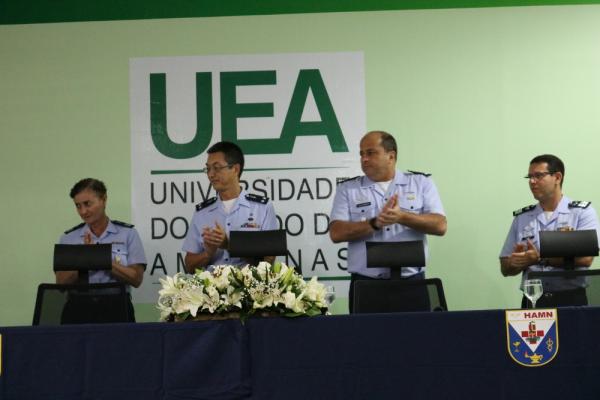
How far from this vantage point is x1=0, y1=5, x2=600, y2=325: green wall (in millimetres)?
5633

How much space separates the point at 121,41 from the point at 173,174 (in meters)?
1.04

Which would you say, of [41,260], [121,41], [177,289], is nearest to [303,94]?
[121,41]

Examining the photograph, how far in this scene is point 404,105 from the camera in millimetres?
5688

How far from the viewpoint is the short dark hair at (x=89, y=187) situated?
5176mm

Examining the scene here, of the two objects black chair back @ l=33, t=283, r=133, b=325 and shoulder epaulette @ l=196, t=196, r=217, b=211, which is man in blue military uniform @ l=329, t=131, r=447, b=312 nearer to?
shoulder epaulette @ l=196, t=196, r=217, b=211

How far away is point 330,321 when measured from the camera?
2.88m

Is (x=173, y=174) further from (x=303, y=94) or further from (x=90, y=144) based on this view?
(x=303, y=94)

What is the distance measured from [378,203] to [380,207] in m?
0.03

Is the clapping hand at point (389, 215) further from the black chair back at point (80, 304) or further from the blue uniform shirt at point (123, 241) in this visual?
the blue uniform shirt at point (123, 241)

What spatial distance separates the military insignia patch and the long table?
0.02 meters

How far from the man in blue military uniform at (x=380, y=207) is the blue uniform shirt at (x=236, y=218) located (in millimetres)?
509

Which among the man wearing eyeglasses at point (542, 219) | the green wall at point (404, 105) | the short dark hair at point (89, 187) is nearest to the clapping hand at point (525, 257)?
the man wearing eyeglasses at point (542, 219)

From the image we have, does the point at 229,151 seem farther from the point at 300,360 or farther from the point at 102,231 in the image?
the point at 300,360

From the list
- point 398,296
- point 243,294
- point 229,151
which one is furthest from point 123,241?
point 243,294
